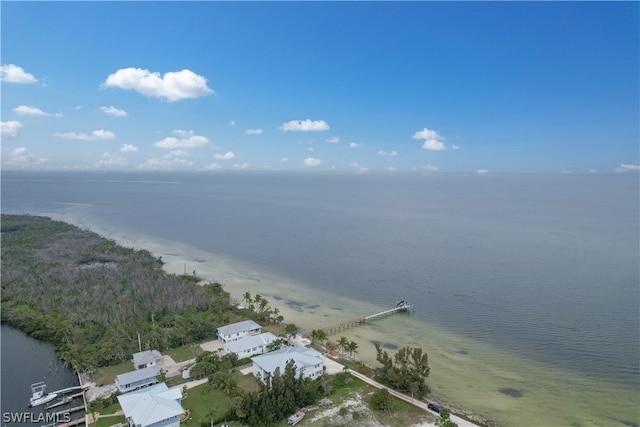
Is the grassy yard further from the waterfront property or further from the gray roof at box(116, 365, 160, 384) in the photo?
the waterfront property

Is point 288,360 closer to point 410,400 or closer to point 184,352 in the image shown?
point 410,400

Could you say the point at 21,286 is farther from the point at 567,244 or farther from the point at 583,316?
the point at 567,244

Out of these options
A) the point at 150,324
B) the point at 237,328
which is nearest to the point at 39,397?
the point at 150,324

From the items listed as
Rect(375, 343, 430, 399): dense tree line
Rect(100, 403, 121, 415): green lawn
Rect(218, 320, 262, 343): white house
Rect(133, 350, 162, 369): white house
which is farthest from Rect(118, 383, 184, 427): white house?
Rect(375, 343, 430, 399): dense tree line

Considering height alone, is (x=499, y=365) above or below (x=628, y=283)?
below

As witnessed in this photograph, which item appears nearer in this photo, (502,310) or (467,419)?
(467,419)

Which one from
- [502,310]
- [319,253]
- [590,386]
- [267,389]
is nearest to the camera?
[267,389]

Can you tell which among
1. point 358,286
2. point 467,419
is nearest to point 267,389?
point 467,419
